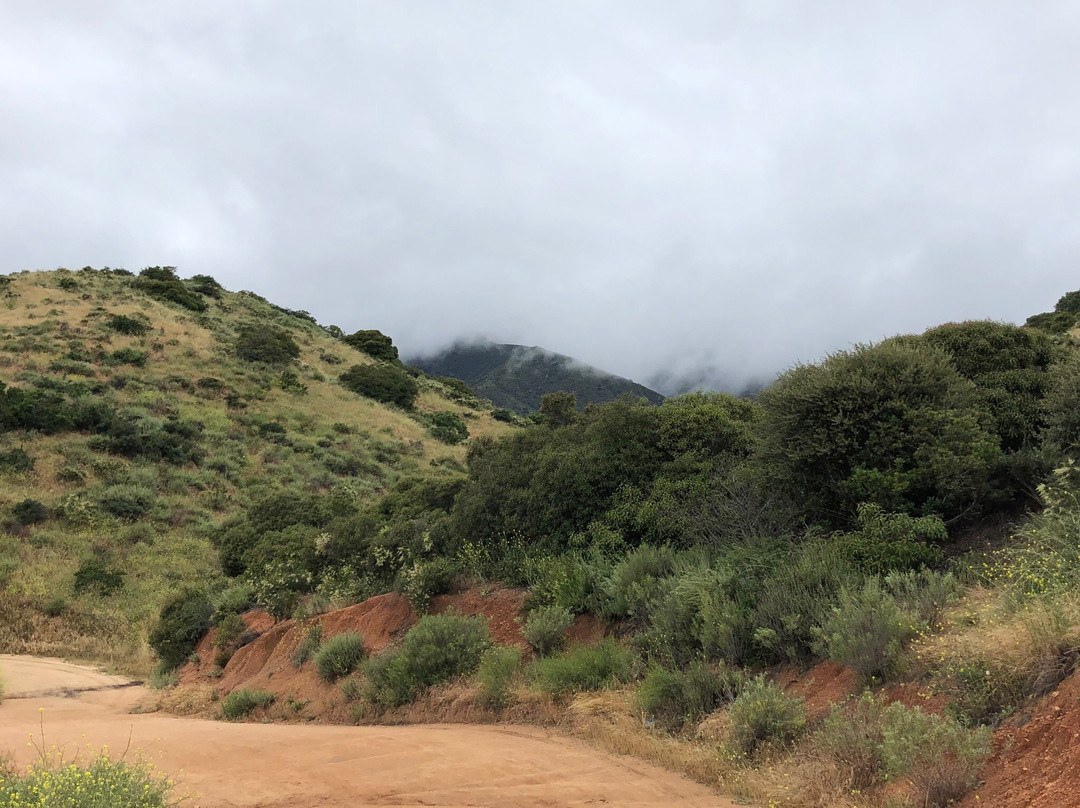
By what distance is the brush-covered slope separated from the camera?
72.4ft

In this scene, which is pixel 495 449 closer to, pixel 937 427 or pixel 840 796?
pixel 937 427

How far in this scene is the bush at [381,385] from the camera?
5112 centimetres

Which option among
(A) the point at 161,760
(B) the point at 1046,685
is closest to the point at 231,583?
(A) the point at 161,760

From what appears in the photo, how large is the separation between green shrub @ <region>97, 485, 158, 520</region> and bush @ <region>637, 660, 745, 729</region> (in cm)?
2597

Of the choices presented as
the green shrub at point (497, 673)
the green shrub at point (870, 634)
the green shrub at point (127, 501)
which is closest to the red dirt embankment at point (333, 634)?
the green shrub at point (497, 673)

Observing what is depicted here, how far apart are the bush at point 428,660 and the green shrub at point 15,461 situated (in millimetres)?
25209

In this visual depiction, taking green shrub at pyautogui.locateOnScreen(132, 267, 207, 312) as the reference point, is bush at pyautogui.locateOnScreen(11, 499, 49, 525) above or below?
below

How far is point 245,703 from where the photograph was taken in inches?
466

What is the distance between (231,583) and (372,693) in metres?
9.21

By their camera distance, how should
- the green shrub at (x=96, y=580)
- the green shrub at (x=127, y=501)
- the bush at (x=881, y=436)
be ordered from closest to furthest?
the bush at (x=881, y=436)
the green shrub at (x=96, y=580)
the green shrub at (x=127, y=501)

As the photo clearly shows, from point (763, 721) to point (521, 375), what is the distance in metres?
83.8

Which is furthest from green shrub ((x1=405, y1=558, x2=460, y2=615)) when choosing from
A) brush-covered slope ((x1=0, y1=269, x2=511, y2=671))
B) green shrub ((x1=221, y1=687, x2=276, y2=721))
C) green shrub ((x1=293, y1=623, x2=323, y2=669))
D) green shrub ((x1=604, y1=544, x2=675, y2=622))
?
brush-covered slope ((x1=0, y1=269, x2=511, y2=671))

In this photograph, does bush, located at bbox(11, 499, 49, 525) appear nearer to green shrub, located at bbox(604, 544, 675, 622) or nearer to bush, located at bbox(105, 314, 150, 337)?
bush, located at bbox(105, 314, 150, 337)

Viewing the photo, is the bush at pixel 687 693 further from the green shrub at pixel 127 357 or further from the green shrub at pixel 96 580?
the green shrub at pixel 127 357
